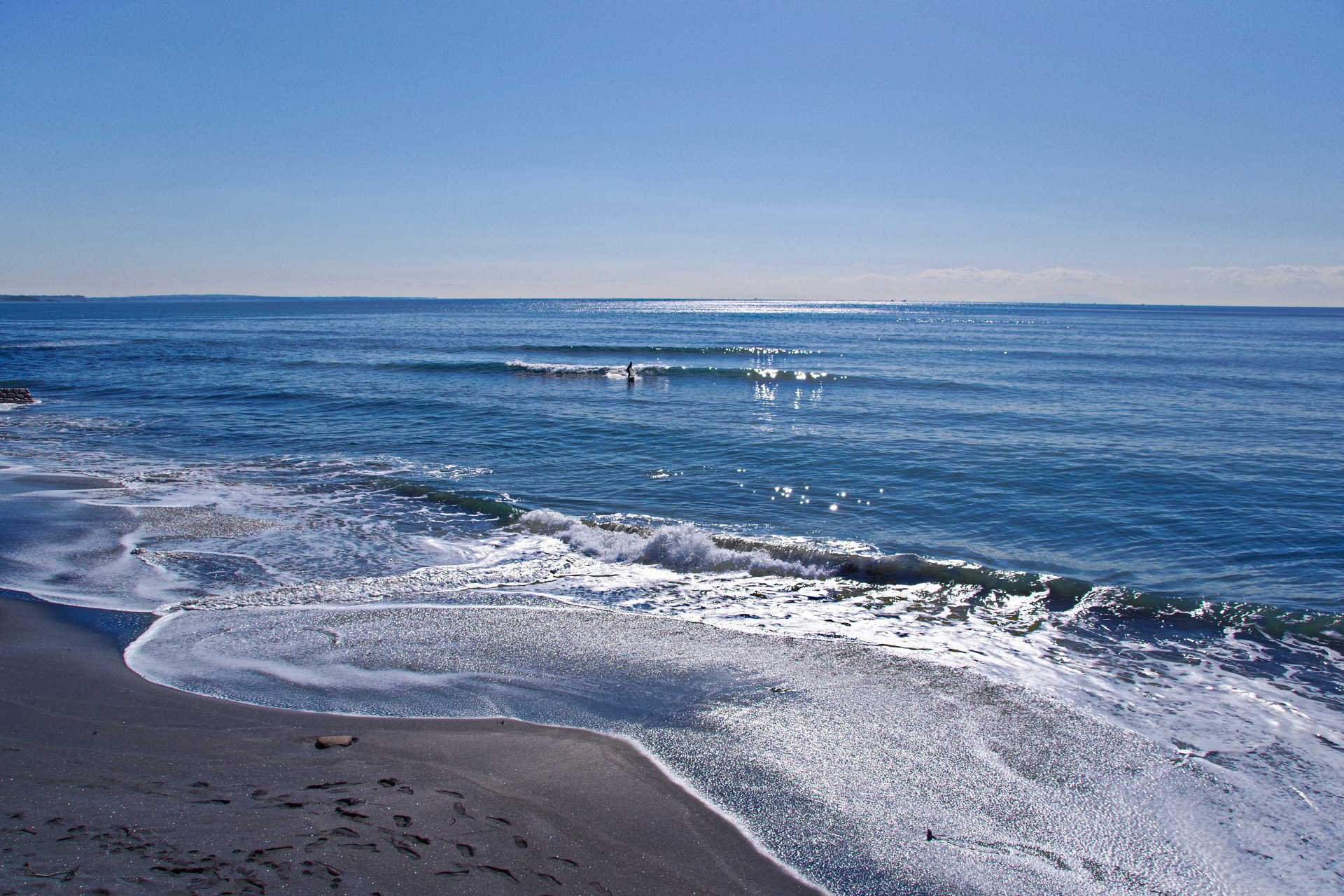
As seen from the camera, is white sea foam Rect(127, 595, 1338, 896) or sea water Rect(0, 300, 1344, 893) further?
sea water Rect(0, 300, 1344, 893)

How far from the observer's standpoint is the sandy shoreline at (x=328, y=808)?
3855mm

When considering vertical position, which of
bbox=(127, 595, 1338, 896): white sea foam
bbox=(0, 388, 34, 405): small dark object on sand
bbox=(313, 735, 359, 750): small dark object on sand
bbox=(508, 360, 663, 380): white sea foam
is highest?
bbox=(508, 360, 663, 380): white sea foam

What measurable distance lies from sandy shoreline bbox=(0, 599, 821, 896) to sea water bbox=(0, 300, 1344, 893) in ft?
1.21

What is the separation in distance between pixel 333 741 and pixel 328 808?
3.03 feet

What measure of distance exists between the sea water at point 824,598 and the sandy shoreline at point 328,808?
369 millimetres

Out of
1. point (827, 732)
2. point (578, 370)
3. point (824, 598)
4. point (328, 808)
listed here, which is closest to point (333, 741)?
point (328, 808)

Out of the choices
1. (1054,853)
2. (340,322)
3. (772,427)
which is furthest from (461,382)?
(340,322)

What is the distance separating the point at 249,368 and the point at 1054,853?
137 ft

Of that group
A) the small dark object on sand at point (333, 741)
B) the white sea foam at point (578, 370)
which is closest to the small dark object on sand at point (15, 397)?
the white sea foam at point (578, 370)

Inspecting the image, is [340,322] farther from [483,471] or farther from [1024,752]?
[1024,752]

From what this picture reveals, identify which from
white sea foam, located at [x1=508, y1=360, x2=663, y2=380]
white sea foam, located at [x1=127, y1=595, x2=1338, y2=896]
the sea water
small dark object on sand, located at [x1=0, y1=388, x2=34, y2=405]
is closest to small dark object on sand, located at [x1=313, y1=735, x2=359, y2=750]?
white sea foam, located at [x1=127, y1=595, x2=1338, y2=896]

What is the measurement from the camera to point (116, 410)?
2462cm

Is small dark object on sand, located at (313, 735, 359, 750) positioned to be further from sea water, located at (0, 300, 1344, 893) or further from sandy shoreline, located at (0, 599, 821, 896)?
sea water, located at (0, 300, 1344, 893)

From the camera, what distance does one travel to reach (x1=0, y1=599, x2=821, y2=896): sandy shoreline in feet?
12.6
